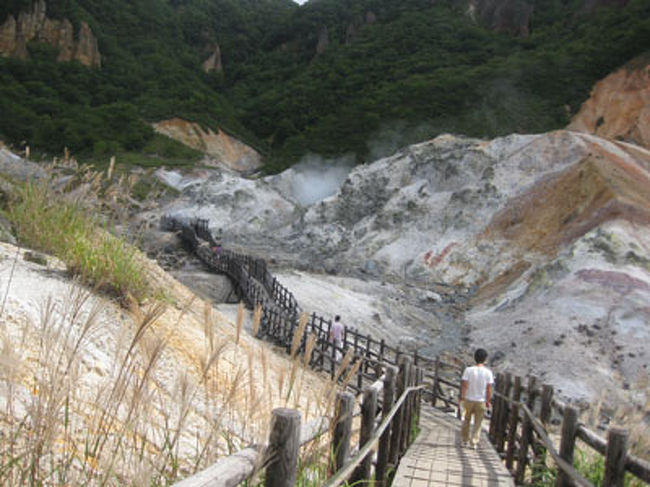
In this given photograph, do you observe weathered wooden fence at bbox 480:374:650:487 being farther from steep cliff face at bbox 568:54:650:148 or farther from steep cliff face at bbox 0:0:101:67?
steep cliff face at bbox 0:0:101:67

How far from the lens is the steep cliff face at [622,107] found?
4306cm

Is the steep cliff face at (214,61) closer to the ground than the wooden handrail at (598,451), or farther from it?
farther from it

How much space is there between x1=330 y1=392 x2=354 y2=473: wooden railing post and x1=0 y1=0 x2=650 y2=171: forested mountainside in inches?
2192

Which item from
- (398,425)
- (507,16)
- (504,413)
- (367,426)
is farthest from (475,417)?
(507,16)

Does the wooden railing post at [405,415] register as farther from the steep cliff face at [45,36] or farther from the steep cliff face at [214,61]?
the steep cliff face at [214,61]

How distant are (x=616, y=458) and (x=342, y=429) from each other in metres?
1.56

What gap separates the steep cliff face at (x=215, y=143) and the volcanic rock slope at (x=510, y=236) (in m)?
21.9

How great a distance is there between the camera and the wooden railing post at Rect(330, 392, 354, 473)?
2.56 m

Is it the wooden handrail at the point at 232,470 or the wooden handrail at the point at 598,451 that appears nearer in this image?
the wooden handrail at the point at 232,470

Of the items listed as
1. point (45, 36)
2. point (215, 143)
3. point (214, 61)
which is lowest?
point (215, 143)

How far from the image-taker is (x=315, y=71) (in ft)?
304

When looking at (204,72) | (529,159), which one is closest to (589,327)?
(529,159)

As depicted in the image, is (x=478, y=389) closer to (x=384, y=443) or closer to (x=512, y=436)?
(x=512, y=436)

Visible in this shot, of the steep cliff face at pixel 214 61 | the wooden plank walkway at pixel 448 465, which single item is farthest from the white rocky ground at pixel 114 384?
the steep cliff face at pixel 214 61
